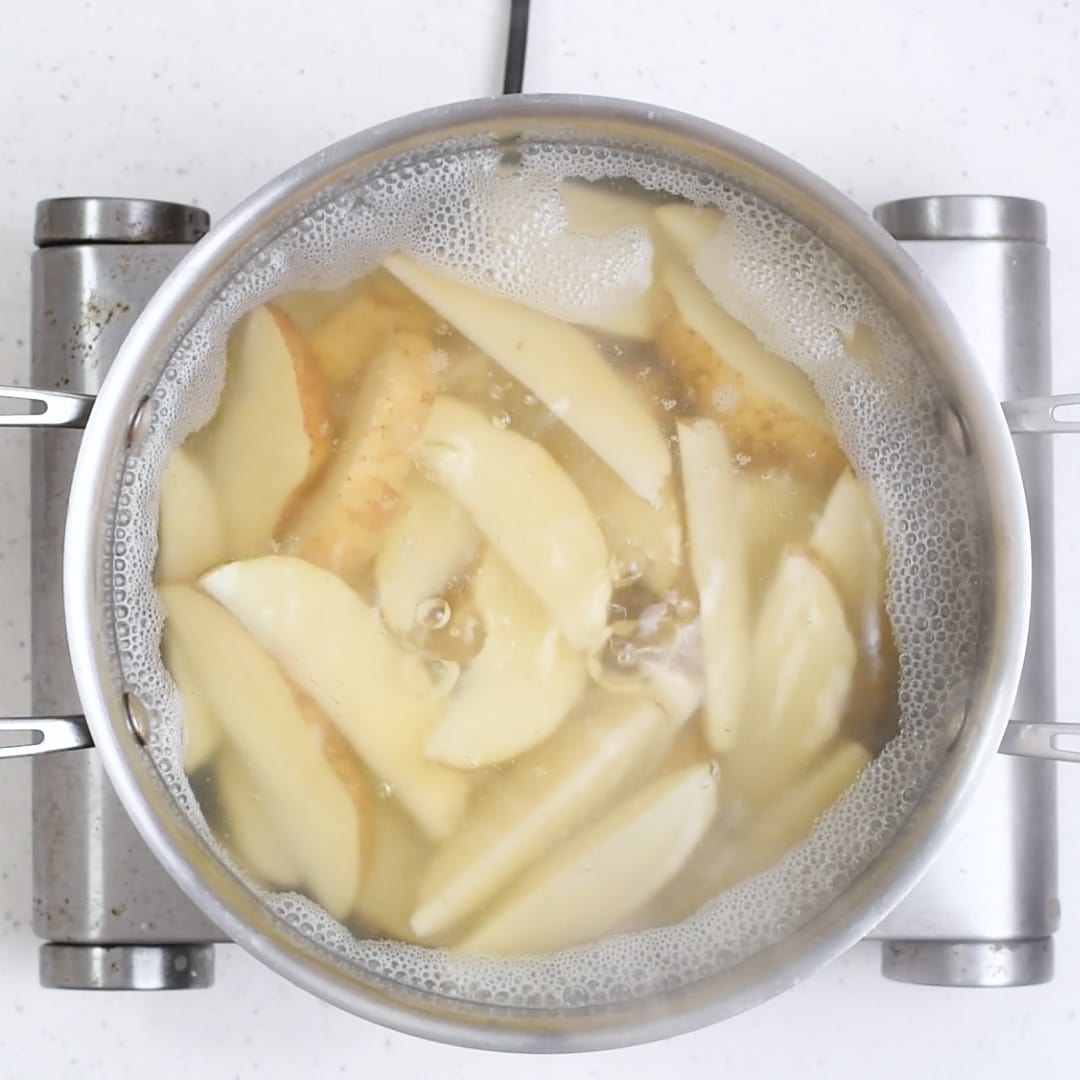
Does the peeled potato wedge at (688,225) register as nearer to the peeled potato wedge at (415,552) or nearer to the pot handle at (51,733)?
the peeled potato wedge at (415,552)

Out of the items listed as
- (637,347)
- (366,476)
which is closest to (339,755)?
(366,476)

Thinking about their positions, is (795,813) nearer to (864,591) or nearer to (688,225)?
(864,591)

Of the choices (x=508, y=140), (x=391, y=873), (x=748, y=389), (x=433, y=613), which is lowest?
(x=391, y=873)

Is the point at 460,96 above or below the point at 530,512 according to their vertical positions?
above

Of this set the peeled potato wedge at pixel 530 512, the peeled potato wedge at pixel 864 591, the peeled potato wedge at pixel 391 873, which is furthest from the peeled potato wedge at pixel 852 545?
the peeled potato wedge at pixel 391 873

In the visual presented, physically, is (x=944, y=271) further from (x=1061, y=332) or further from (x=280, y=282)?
(x=280, y=282)

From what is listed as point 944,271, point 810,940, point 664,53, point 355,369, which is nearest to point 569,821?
point 810,940
